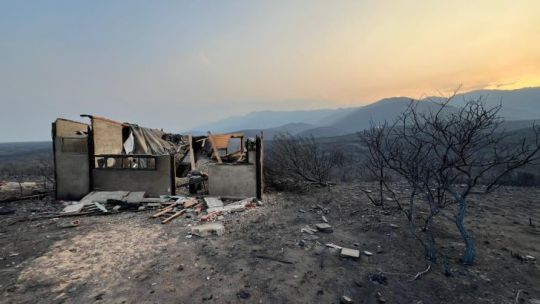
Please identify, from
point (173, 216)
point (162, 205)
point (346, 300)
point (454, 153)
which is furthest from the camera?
point (162, 205)

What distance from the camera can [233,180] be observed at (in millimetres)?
8797

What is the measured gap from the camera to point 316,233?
574cm

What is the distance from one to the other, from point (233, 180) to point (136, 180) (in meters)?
3.19

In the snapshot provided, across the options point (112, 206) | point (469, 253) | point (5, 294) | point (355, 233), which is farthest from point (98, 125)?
point (469, 253)

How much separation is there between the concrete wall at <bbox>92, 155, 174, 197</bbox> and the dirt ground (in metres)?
1.63

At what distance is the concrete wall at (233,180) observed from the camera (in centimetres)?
874

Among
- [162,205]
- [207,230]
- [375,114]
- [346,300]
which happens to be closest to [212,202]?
[162,205]

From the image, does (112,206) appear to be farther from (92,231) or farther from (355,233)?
(355,233)

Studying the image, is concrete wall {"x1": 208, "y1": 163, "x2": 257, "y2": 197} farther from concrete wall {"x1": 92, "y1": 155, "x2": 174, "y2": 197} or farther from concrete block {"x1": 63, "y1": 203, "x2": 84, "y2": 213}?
concrete block {"x1": 63, "y1": 203, "x2": 84, "y2": 213}

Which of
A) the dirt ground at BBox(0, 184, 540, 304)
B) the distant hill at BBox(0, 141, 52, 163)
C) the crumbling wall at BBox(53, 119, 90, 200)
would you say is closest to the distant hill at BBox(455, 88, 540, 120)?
the dirt ground at BBox(0, 184, 540, 304)

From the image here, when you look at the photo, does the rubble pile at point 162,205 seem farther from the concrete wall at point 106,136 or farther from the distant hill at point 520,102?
the distant hill at point 520,102

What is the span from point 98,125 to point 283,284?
8489mm

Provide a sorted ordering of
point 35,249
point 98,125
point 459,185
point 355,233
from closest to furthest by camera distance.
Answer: point 35,249 → point 355,233 → point 98,125 → point 459,185

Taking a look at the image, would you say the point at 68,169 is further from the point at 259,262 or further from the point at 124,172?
the point at 259,262
